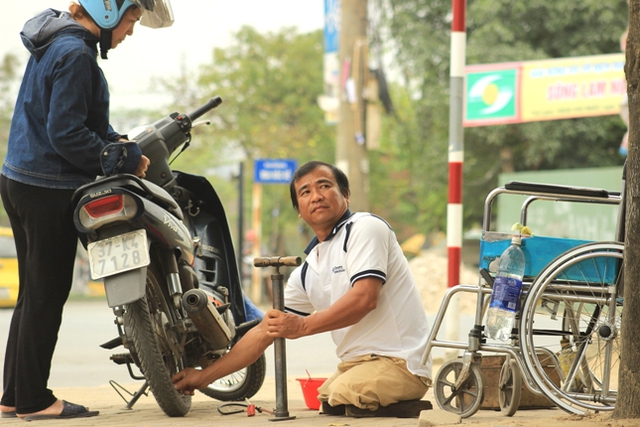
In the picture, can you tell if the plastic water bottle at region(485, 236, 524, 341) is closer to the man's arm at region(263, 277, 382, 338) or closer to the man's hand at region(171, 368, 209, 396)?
the man's arm at region(263, 277, 382, 338)

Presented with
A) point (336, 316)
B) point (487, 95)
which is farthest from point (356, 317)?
point (487, 95)

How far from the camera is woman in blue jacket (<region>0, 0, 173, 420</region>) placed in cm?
449

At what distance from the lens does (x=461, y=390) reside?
177 inches

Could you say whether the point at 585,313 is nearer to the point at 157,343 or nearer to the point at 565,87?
the point at 157,343

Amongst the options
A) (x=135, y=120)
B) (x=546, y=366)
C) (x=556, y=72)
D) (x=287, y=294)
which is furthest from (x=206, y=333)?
(x=135, y=120)

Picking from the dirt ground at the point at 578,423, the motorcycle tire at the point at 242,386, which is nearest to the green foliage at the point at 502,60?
the motorcycle tire at the point at 242,386

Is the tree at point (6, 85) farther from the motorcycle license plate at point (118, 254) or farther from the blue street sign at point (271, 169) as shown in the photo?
the motorcycle license plate at point (118, 254)

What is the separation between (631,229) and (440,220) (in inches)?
1307

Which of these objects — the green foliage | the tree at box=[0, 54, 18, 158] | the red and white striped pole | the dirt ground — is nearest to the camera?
the dirt ground

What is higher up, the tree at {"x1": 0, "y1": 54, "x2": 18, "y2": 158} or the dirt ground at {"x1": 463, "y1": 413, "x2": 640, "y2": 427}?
the tree at {"x1": 0, "y1": 54, "x2": 18, "y2": 158}

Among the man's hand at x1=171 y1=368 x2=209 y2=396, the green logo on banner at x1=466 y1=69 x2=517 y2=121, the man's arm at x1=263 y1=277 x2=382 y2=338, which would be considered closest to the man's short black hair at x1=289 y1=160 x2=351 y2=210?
the man's arm at x1=263 y1=277 x2=382 y2=338

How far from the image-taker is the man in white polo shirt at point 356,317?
429 cm

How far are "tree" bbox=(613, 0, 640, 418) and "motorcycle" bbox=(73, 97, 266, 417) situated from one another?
6.03 feet

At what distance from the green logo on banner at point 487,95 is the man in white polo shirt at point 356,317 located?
29.6 feet
